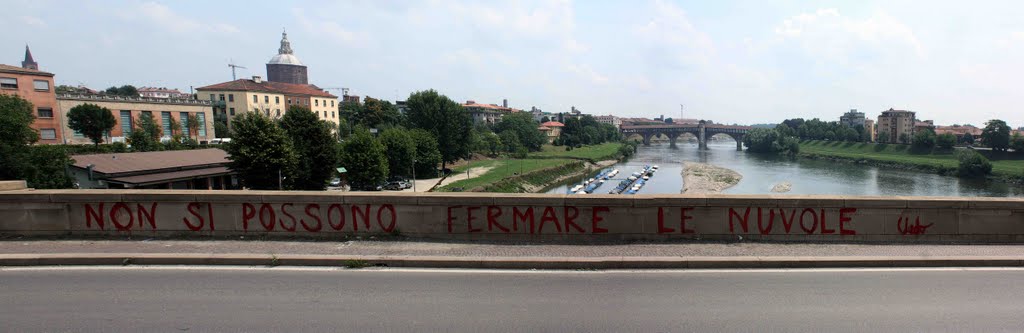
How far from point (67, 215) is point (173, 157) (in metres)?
34.8

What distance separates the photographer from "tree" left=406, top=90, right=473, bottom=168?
73625 mm

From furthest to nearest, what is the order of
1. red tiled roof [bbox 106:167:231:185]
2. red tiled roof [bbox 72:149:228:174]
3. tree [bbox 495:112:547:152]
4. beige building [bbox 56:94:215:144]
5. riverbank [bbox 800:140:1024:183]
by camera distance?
tree [bbox 495:112:547:152], riverbank [bbox 800:140:1024:183], beige building [bbox 56:94:215:144], red tiled roof [bbox 72:149:228:174], red tiled roof [bbox 106:167:231:185]

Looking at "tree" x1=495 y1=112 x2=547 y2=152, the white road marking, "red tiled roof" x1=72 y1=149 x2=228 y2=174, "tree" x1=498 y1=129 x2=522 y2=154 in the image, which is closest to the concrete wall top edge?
the white road marking

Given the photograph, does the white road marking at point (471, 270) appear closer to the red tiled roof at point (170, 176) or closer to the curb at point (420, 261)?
the curb at point (420, 261)

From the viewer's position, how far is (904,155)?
9994 centimetres

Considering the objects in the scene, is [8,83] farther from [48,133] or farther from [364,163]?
[364,163]

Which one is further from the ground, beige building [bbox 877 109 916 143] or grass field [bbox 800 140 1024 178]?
beige building [bbox 877 109 916 143]

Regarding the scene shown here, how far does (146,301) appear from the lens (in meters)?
6.03

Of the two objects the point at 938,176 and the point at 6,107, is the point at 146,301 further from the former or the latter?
the point at 938,176

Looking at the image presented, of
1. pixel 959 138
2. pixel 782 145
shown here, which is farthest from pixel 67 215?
pixel 959 138

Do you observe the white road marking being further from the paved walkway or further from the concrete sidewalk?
the paved walkway

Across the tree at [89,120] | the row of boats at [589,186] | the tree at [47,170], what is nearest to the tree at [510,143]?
the row of boats at [589,186]

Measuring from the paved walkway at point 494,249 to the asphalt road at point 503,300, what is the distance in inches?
27.1

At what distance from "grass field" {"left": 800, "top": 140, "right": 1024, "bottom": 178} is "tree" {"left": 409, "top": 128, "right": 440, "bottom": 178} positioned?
7545 centimetres
